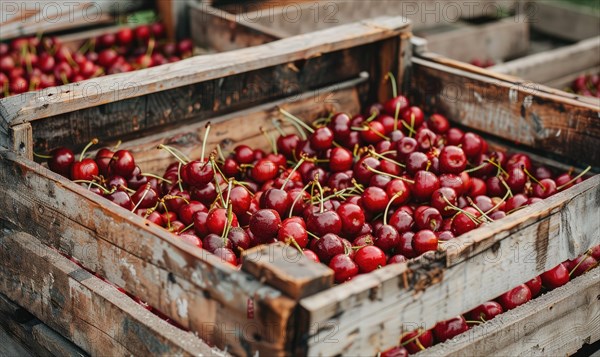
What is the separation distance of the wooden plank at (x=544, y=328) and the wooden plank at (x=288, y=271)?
552 millimetres

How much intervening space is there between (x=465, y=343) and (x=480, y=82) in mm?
1427

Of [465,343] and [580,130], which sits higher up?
[580,130]

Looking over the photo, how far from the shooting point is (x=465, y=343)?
223 cm

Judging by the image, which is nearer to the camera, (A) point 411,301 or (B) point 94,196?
(A) point 411,301

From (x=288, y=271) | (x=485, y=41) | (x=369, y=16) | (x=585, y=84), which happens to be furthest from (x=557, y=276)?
(x=485, y=41)

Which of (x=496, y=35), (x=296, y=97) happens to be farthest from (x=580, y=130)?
(x=496, y=35)

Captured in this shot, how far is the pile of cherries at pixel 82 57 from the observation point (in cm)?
388

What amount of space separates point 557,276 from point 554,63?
2242 mm

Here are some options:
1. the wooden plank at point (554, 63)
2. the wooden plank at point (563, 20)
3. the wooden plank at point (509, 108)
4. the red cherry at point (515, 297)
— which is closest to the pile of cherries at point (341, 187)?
the wooden plank at point (509, 108)

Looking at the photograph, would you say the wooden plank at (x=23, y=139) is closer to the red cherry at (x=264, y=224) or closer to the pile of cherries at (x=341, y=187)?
the pile of cherries at (x=341, y=187)

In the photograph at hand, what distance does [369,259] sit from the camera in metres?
2.39

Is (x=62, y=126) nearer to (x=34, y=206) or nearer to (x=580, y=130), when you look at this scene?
(x=34, y=206)

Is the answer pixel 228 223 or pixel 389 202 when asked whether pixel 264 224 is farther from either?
pixel 389 202

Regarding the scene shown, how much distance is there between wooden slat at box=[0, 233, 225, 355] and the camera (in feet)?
6.90
